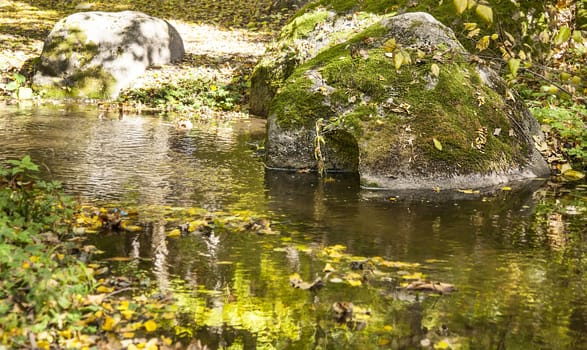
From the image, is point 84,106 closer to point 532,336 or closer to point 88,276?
point 88,276

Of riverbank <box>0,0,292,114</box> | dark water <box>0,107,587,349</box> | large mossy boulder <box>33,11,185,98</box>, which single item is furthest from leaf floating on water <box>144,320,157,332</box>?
large mossy boulder <box>33,11,185,98</box>

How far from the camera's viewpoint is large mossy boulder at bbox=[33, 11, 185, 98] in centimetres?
1416

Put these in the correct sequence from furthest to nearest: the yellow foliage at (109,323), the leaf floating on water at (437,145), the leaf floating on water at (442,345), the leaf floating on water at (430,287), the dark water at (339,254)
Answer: the leaf floating on water at (437,145) < the leaf floating on water at (430,287) < the dark water at (339,254) < the yellow foliage at (109,323) < the leaf floating on water at (442,345)

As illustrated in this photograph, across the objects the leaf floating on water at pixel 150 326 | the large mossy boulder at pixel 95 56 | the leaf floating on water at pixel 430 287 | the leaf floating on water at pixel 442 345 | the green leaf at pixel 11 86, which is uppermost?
the large mossy boulder at pixel 95 56

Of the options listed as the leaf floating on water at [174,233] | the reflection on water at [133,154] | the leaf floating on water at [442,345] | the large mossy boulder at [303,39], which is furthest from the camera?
the large mossy boulder at [303,39]

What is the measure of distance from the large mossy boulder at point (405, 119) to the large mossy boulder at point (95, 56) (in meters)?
6.51

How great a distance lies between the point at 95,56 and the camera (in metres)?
14.3

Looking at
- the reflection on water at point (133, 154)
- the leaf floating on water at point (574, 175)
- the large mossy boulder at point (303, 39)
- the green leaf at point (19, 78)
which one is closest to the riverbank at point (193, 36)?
the green leaf at point (19, 78)

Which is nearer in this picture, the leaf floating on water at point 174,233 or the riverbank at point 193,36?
the leaf floating on water at point 174,233

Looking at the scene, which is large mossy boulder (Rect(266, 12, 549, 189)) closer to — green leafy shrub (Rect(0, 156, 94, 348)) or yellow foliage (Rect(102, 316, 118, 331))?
green leafy shrub (Rect(0, 156, 94, 348))

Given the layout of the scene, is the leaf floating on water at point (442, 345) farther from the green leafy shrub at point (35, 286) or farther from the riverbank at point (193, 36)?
A: the riverbank at point (193, 36)

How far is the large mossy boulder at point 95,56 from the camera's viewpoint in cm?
1416

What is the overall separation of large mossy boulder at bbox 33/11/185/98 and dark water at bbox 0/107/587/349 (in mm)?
5218

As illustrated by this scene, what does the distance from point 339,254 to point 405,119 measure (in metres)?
3.03
